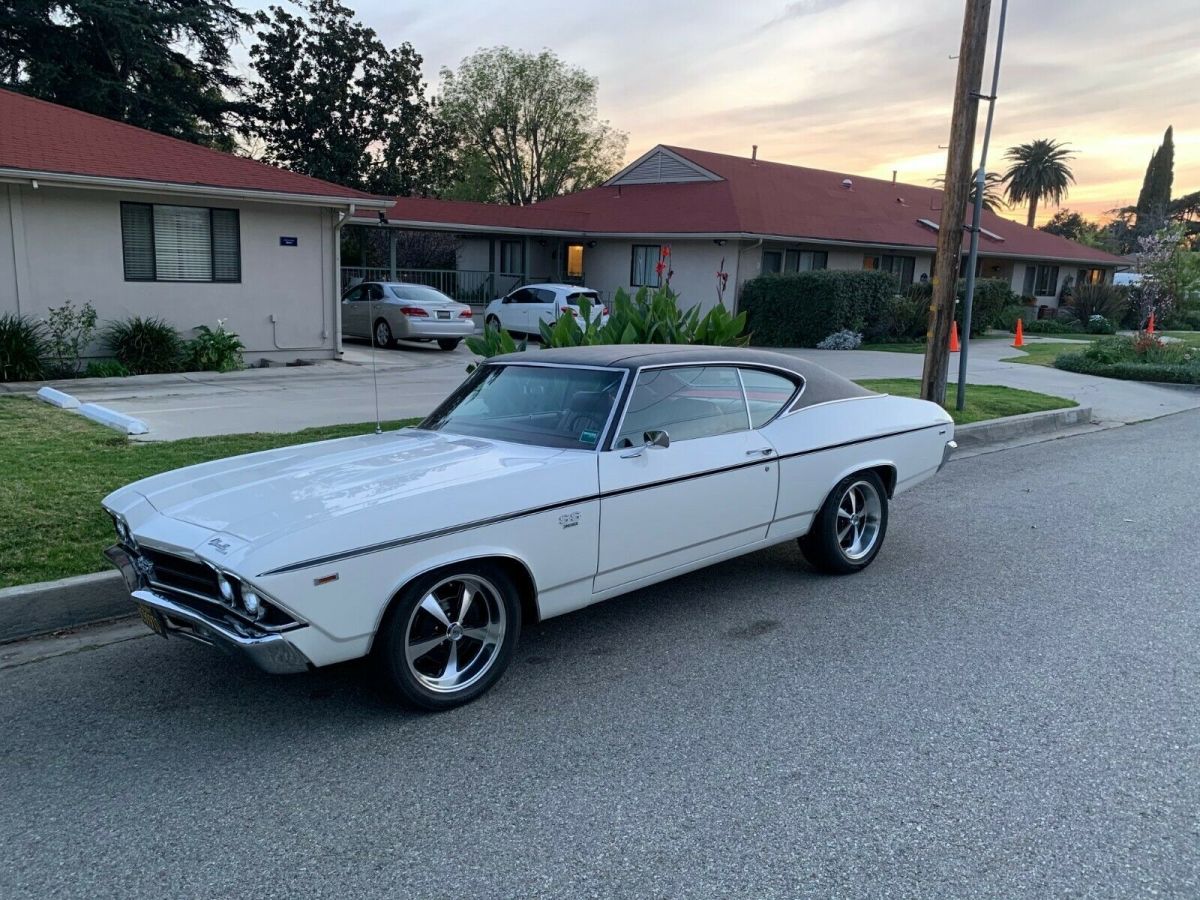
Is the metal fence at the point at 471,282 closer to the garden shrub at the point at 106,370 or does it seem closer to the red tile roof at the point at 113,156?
the red tile roof at the point at 113,156

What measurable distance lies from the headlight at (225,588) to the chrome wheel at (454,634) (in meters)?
0.67

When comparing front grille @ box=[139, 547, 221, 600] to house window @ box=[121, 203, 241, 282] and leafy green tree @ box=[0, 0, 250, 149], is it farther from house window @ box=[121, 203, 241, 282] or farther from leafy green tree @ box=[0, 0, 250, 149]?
leafy green tree @ box=[0, 0, 250, 149]

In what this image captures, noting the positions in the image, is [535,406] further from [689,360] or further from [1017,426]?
[1017,426]

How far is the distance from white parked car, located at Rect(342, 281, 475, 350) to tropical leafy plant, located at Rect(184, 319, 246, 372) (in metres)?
4.22

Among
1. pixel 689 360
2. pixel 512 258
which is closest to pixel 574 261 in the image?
pixel 512 258

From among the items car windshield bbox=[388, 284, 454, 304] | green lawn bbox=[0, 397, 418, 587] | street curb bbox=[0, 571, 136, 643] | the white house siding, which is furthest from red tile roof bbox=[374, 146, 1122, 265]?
street curb bbox=[0, 571, 136, 643]

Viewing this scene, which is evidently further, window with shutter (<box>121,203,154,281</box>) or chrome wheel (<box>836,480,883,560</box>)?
window with shutter (<box>121,203,154,281</box>)

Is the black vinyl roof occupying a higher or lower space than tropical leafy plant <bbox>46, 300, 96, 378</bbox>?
higher

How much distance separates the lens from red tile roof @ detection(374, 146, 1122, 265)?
88.4 feet

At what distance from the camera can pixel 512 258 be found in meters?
30.8

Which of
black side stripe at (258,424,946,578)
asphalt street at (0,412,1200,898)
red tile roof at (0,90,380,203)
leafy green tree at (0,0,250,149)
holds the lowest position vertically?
asphalt street at (0,412,1200,898)

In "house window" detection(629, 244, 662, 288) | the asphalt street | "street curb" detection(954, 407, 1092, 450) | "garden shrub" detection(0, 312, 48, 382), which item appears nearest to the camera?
the asphalt street

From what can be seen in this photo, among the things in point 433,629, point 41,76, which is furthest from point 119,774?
point 41,76

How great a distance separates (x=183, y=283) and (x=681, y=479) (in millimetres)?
13135
